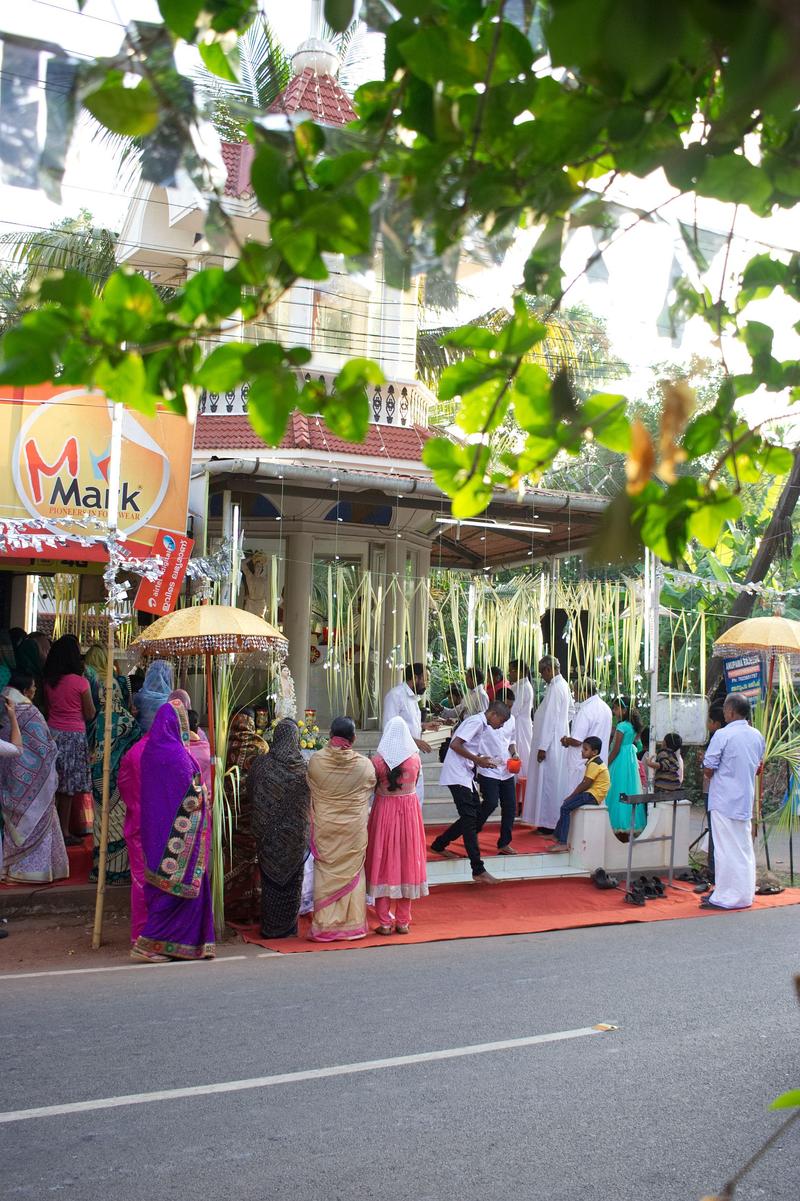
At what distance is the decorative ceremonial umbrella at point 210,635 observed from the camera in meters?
8.70

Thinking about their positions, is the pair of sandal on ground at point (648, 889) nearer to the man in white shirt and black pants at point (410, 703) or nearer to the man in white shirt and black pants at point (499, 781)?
the man in white shirt and black pants at point (499, 781)

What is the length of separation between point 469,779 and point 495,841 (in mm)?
2054

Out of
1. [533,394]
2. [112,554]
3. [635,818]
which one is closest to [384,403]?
[635,818]

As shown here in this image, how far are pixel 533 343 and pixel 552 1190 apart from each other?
10.2 feet

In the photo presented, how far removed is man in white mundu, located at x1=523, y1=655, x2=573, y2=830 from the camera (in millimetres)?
12844

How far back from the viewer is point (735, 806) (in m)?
10.6

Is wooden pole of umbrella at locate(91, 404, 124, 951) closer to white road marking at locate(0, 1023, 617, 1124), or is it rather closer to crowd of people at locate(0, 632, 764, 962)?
crowd of people at locate(0, 632, 764, 962)

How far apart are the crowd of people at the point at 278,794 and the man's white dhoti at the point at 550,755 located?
0.16 meters

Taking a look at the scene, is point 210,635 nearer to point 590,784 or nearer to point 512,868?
point 512,868

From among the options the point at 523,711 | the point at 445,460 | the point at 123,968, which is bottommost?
the point at 123,968

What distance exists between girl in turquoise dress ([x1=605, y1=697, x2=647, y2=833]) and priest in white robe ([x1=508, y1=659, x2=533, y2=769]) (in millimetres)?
1491

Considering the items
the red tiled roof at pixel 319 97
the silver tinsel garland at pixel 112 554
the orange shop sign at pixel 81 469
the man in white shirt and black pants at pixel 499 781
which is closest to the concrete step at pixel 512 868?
the man in white shirt and black pants at pixel 499 781

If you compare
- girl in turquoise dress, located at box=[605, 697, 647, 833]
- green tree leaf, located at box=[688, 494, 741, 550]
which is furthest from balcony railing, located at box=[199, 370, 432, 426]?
green tree leaf, located at box=[688, 494, 741, 550]

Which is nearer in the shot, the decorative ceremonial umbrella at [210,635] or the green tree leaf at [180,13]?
the green tree leaf at [180,13]
